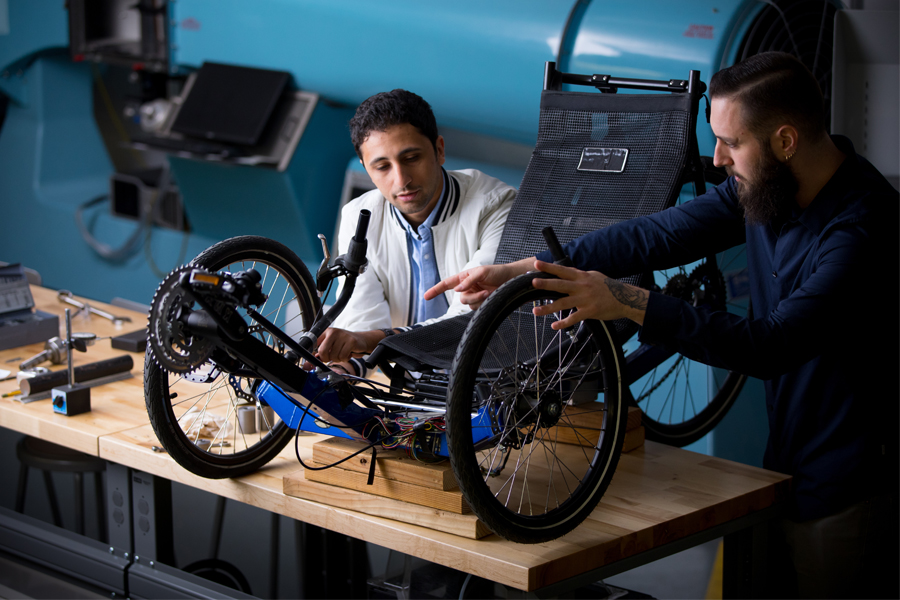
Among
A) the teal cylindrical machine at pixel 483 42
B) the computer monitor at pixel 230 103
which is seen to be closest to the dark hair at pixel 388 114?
the teal cylindrical machine at pixel 483 42

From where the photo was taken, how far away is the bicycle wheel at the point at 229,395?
1473 mm

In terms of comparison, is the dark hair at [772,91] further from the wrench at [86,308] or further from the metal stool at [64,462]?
the wrench at [86,308]

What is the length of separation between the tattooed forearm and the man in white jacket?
1.76 feet

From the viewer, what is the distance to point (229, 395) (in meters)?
1.76

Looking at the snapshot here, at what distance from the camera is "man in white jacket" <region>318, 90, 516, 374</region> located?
192 cm

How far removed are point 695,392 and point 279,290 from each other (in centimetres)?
148

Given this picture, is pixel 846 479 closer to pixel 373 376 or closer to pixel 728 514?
pixel 728 514

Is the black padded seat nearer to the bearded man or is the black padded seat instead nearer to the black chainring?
the bearded man

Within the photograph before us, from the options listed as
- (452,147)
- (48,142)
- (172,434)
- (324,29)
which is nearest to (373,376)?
(172,434)

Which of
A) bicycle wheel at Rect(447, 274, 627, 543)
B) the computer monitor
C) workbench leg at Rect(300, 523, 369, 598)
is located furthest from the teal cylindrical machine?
workbench leg at Rect(300, 523, 369, 598)

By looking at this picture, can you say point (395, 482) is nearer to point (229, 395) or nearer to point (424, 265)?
point (229, 395)

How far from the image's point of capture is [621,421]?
1.49 meters

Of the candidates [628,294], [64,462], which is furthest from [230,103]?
[628,294]

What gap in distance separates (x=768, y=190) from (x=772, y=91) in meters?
0.18
